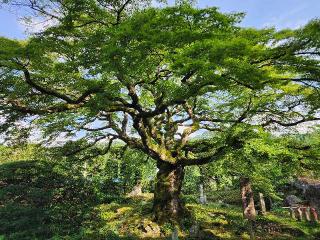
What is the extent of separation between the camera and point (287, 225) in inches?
708

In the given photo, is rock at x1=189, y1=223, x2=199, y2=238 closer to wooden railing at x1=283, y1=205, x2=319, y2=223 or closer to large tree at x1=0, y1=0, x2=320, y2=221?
large tree at x1=0, y1=0, x2=320, y2=221

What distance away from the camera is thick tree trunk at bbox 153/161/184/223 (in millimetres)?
15484

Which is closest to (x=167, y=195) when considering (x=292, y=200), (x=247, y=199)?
(x=247, y=199)

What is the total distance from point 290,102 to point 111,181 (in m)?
16.5

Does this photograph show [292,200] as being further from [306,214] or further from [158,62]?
[158,62]

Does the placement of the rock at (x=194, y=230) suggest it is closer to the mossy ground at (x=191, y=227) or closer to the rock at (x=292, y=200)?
the mossy ground at (x=191, y=227)

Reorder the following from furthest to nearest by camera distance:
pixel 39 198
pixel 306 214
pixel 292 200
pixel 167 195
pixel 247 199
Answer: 1. pixel 292 200
2. pixel 306 214
3. pixel 247 199
4. pixel 39 198
5. pixel 167 195

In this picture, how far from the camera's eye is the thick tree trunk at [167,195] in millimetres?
15484

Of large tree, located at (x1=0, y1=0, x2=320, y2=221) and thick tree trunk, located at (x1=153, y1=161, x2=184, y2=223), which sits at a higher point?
large tree, located at (x1=0, y1=0, x2=320, y2=221)

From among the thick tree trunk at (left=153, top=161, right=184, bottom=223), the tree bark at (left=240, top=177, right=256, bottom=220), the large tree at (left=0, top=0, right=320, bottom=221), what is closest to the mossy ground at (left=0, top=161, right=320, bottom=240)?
the thick tree trunk at (left=153, top=161, right=184, bottom=223)

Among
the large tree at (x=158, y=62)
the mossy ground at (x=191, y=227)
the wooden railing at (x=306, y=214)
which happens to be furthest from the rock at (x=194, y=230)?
the wooden railing at (x=306, y=214)

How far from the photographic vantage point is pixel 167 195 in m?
15.8

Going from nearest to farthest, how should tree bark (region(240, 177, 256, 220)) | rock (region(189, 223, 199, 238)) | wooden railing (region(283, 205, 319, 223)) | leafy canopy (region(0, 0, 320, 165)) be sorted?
leafy canopy (region(0, 0, 320, 165)), rock (region(189, 223, 199, 238)), tree bark (region(240, 177, 256, 220)), wooden railing (region(283, 205, 319, 223))

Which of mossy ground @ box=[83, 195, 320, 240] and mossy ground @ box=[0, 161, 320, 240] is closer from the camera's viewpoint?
mossy ground @ box=[83, 195, 320, 240]
